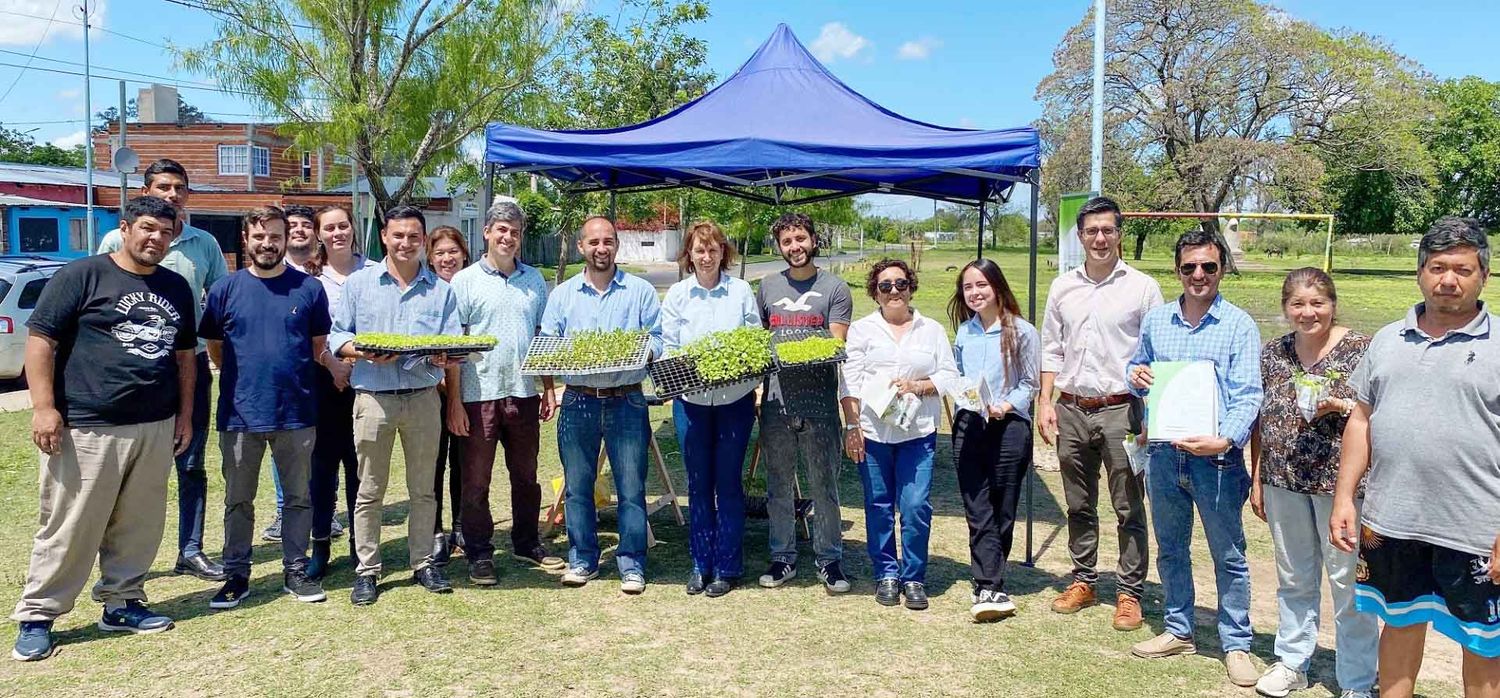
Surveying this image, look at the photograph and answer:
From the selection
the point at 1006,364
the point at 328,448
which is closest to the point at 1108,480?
the point at 1006,364

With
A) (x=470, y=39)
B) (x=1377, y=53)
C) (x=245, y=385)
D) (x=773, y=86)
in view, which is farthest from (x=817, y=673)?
(x=1377, y=53)

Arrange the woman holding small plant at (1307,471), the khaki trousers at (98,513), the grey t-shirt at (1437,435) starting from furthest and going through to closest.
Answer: the khaki trousers at (98,513), the woman holding small plant at (1307,471), the grey t-shirt at (1437,435)

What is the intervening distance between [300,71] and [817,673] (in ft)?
40.7

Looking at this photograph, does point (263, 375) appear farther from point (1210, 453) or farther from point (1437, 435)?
point (1437, 435)

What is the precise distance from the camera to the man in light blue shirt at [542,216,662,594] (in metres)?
4.73

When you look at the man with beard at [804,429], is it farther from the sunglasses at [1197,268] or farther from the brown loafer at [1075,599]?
the sunglasses at [1197,268]

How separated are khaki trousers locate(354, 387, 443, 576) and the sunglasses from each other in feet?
11.0

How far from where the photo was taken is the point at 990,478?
15.0 ft

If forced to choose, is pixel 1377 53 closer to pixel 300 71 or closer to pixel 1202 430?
pixel 300 71

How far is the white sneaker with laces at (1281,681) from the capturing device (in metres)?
3.68

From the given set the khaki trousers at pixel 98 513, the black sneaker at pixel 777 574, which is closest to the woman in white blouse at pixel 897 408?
the black sneaker at pixel 777 574

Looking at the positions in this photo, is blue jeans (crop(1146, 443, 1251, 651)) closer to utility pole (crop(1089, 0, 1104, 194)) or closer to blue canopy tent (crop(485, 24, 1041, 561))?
blue canopy tent (crop(485, 24, 1041, 561))

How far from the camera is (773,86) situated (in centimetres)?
682

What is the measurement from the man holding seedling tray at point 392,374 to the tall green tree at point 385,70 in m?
9.20
